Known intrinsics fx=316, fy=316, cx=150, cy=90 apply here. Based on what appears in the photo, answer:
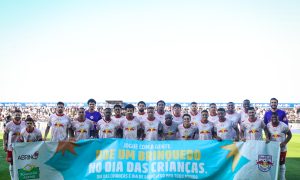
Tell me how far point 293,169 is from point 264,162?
4.31m

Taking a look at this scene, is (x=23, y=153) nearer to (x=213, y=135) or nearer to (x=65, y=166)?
(x=65, y=166)

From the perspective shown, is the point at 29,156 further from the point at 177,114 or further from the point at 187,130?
the point at 177,114

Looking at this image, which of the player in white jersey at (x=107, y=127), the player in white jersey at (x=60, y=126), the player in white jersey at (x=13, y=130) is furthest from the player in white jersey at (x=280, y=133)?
the player in white jersey at (x=13, y=130)

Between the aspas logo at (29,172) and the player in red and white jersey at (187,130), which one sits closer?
the aspas logo at (29,172)

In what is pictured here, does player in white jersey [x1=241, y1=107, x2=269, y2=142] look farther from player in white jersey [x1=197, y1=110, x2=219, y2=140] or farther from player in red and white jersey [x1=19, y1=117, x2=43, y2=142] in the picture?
player in red and white jersey [x1=19, y1=117, x2=43, y2=142]

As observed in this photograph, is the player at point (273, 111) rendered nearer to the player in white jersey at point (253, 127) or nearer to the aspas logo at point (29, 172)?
the player in white jersey at point (253, 127)

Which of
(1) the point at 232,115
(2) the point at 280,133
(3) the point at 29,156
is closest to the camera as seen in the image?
(3) the point at 29,156

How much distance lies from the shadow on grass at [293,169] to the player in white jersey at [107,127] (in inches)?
213

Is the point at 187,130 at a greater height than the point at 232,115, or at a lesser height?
lesser

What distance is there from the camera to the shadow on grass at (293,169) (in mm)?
9859

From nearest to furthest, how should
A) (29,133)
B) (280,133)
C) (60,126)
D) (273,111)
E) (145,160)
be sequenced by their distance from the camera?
(145,160)
(29,133)
(280,133)
(60,126)
(273,111)

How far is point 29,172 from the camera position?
25.0ft

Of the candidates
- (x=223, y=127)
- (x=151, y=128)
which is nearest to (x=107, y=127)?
(x=151, y=128)

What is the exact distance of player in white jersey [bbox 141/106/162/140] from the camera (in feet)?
29.5
